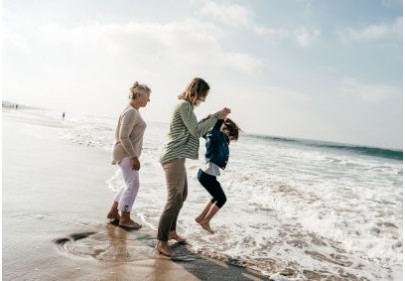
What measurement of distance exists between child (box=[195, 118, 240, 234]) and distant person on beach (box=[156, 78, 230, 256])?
579mm

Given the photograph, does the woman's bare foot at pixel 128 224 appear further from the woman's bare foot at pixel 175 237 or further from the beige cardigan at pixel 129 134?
the beige cardigan at pixel 129 134

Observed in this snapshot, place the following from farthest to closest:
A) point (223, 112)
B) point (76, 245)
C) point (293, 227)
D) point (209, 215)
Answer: point (293, 227), point (209, 215), point (76, 245), point (223, 112)

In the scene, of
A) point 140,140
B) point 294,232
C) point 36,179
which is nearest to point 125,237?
point 140,140

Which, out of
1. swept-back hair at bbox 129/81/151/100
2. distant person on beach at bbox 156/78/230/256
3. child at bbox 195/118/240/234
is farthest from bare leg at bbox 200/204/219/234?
swept-back hair at bbox 129/81/151/100

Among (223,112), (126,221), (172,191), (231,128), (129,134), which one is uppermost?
(223,112)

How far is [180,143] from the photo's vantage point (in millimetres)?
4129

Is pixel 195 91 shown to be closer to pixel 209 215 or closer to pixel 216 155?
pixel 216 155

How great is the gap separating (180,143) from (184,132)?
5.1 inches

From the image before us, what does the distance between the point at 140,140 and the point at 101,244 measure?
4.73ft

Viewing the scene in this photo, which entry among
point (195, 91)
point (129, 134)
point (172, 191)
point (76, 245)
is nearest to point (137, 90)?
point (129, 134)

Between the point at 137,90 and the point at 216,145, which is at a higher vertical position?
the point at 137,90

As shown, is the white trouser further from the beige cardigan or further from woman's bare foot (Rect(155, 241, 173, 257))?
woman's bare foot (Rect(155, 241, 173, 257))

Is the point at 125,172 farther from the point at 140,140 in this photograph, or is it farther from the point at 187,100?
the point at 187,100

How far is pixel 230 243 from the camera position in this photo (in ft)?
16.6
